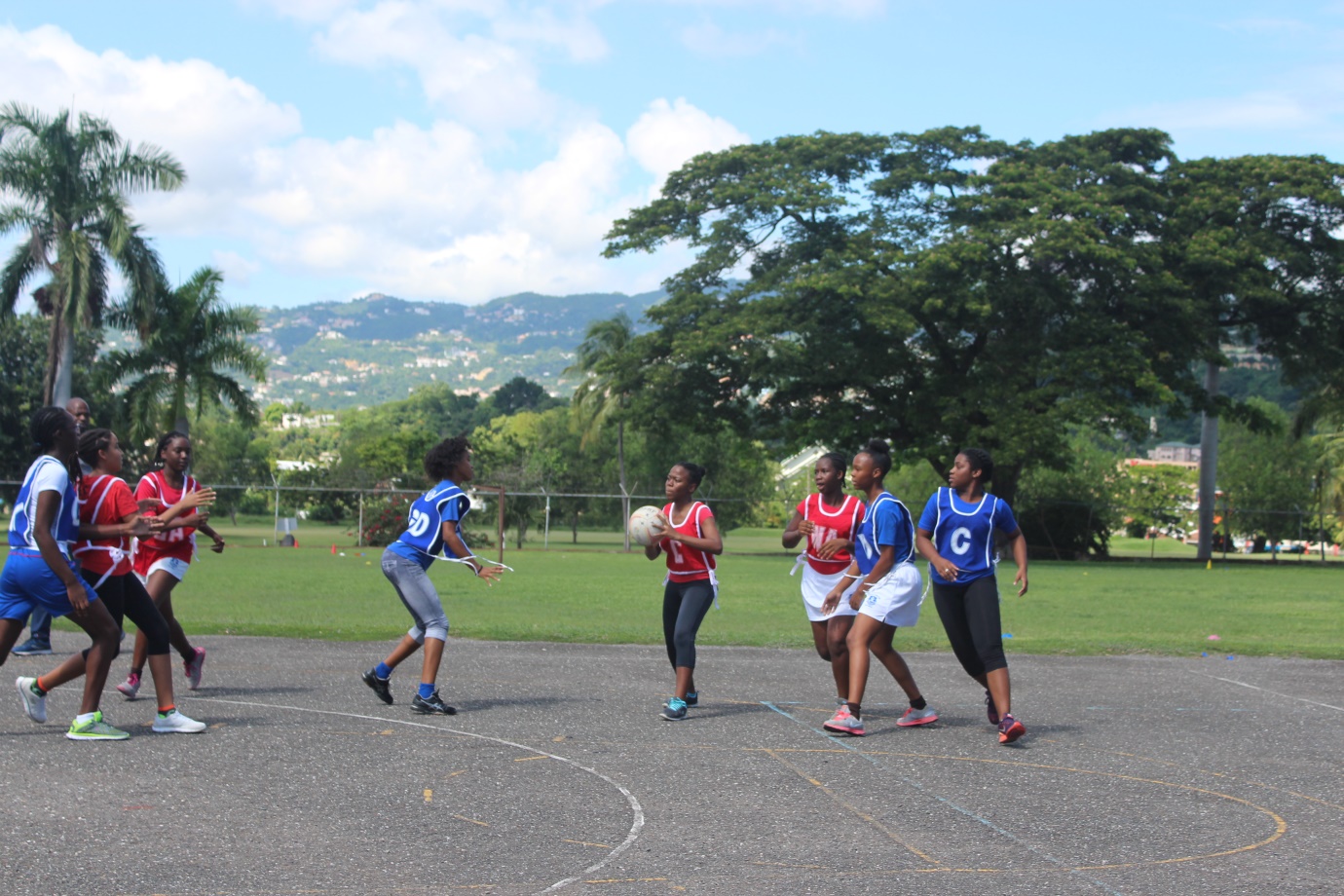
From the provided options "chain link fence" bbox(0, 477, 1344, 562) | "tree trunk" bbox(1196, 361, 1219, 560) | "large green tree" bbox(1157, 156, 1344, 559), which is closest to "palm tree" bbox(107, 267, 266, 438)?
"chain link fence" bbox(0, 477, 1344, 562)

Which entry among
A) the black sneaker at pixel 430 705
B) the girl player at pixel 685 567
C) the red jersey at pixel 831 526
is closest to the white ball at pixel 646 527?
the girl player at pixel 685 567

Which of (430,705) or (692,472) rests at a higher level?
(692,472)

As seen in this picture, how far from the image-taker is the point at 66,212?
37.3 m

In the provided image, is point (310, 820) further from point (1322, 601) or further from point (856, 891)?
point (1322, 601)

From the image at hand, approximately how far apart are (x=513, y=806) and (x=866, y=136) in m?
36.7

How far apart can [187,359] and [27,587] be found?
3957 centimetres

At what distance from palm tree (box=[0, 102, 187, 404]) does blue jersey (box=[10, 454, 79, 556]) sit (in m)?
32.4

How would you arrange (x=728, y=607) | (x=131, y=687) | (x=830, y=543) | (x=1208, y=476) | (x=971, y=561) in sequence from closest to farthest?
(x=971, y=561), (x=830, y=543), (x=131, y=687), (x=728, y=607), (x=1208, y=476)

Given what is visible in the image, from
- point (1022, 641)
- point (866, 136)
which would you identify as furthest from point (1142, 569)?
point (1022, 641)

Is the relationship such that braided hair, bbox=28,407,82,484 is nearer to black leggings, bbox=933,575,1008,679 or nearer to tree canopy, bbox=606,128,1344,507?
black leggings, bbox=933,575,1008,679

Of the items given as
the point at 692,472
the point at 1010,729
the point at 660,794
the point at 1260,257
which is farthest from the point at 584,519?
the point at 660,794

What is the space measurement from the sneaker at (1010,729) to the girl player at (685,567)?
6.68ft

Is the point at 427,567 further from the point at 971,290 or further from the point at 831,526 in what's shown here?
the point at 971,290

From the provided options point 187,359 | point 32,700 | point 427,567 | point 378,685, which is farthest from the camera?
point 187,359
